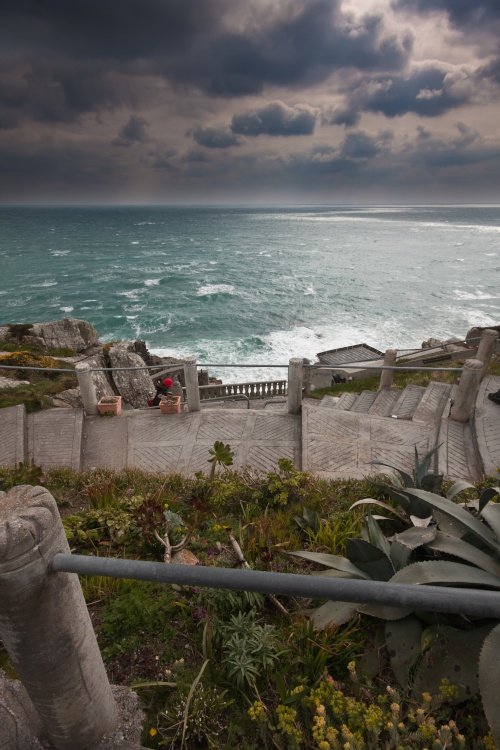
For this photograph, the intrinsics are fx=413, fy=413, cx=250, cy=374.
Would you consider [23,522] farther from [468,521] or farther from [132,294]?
[132,294]

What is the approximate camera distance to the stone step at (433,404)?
1025cm

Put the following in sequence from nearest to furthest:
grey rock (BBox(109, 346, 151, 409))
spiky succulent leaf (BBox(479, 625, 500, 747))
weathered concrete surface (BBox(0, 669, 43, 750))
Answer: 1. spiky succulent leaf (BBox(479, 625, 500, 747))
2. weathered concrete surface (BBox(0, 669, 43, 750))
3. grey rock (BBox(109, 346, 151, 409))

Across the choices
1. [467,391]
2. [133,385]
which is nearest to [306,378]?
[133,385]

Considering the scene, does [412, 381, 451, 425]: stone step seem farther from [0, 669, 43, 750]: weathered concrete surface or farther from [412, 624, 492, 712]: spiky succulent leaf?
[0, 669, 43, 750]: weathered concrete surface

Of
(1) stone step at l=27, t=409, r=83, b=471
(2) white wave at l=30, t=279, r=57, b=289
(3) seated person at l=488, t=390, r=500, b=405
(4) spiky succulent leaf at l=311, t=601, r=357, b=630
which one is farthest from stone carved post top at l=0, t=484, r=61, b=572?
(2) white wave at l=30, t=279, r=57, b=289

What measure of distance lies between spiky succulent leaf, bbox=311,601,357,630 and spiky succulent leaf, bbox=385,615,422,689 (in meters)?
0.28

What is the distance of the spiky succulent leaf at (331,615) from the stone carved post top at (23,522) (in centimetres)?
226

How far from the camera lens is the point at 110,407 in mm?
10750

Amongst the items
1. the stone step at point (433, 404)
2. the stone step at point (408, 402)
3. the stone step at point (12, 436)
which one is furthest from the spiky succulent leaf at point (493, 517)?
the stone step at point (12, 436)

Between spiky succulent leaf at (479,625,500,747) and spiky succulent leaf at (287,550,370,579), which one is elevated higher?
spiky succulent leaf at (479,625,500,747)

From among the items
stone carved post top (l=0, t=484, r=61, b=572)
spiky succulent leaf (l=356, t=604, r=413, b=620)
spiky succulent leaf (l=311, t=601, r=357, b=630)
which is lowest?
spiky succulent leaf (l=311, t=601, r=357, b=630)

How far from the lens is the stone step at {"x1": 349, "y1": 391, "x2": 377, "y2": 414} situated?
1360cm

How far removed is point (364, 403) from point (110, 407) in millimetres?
8287

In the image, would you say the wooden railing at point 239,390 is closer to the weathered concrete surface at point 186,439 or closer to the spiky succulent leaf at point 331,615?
the weathered concrete surface at point 186,439
